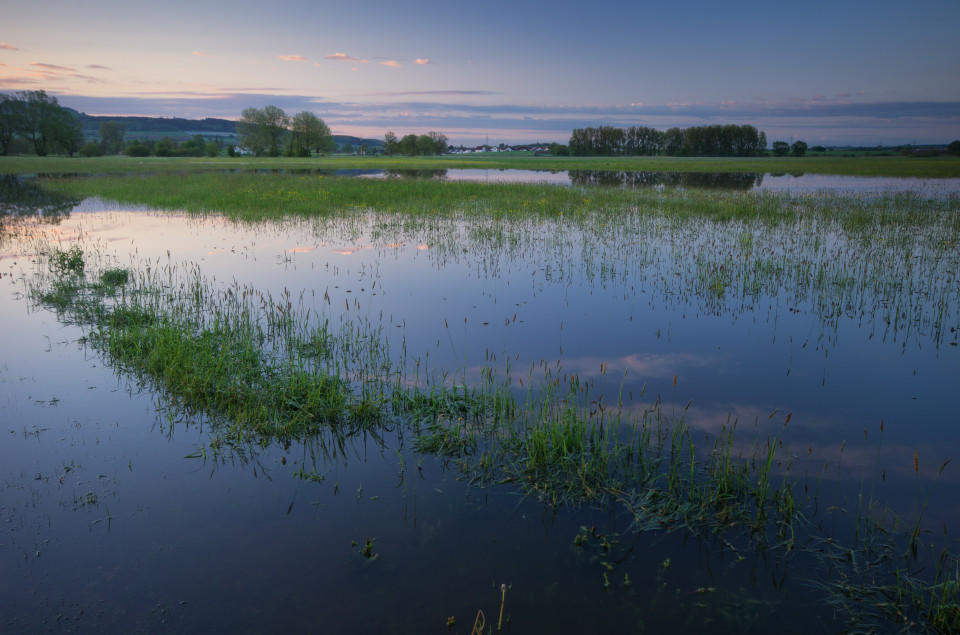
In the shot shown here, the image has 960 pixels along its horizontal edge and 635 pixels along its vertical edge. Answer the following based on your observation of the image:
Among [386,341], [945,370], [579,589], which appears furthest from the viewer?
[386,341]

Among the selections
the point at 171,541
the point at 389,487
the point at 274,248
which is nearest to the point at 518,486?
the point at 389,487

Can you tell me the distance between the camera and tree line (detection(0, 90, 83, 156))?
339 feet

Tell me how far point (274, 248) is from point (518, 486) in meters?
16.3

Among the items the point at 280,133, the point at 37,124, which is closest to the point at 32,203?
the point at 37,124

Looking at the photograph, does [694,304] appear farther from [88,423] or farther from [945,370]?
[88,423]

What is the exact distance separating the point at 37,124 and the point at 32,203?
10218cm

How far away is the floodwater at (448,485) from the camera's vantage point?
436cm

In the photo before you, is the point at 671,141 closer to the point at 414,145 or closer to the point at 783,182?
the point at 414,145

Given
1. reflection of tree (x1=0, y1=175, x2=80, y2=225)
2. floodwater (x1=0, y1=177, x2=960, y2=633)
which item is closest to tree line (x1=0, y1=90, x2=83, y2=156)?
reflection of tree (x1=0, y1=175, x2=80, y2=225)

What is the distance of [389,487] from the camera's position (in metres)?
5.95

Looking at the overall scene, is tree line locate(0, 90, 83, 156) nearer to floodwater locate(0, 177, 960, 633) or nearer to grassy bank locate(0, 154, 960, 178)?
grassy bank locate(0, 154, 960, 178)

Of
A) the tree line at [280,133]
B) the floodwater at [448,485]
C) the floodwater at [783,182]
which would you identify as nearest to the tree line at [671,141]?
the tree line at [280,133]

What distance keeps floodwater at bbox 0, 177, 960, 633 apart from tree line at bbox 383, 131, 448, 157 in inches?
6460

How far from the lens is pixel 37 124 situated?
106 metres
